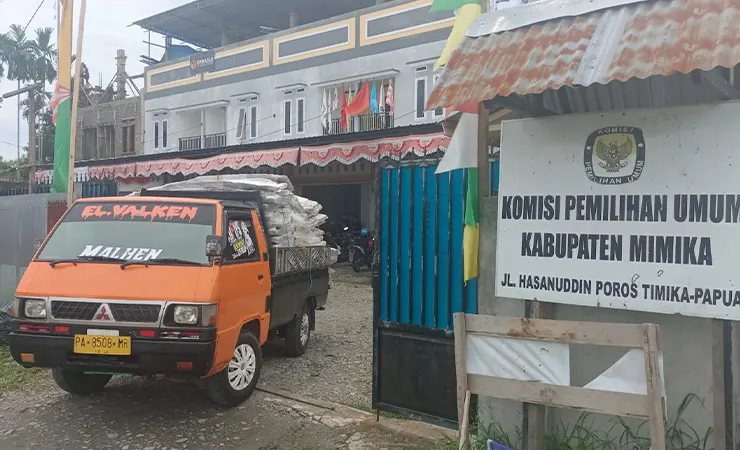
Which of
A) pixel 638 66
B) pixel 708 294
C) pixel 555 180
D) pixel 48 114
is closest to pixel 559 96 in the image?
pixel 555 180

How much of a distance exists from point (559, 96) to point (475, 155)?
1.92 feet

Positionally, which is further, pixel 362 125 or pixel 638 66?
pixel 362 125

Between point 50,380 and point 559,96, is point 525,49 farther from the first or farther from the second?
point 50,380

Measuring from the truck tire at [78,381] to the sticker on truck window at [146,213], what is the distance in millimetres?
1326

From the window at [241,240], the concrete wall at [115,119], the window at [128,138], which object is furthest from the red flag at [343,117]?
the window at [241,240]

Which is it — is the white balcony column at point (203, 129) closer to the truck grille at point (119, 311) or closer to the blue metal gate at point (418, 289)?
the truck grille at point (119, 311)

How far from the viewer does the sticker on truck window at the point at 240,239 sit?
16.3 feet

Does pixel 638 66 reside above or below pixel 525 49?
below

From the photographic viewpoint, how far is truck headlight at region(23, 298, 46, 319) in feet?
14.2

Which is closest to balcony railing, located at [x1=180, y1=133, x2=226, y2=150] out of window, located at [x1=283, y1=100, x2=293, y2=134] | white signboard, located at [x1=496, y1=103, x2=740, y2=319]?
window, located at [x1=283, y1=100, x2=293, y2=134]

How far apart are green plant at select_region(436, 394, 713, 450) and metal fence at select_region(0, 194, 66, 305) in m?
7.53

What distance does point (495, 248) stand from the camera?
3.54 meters

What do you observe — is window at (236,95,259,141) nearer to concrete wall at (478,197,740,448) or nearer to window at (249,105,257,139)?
window at (249,105,257,139)

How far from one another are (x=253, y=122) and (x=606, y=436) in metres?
18.6
